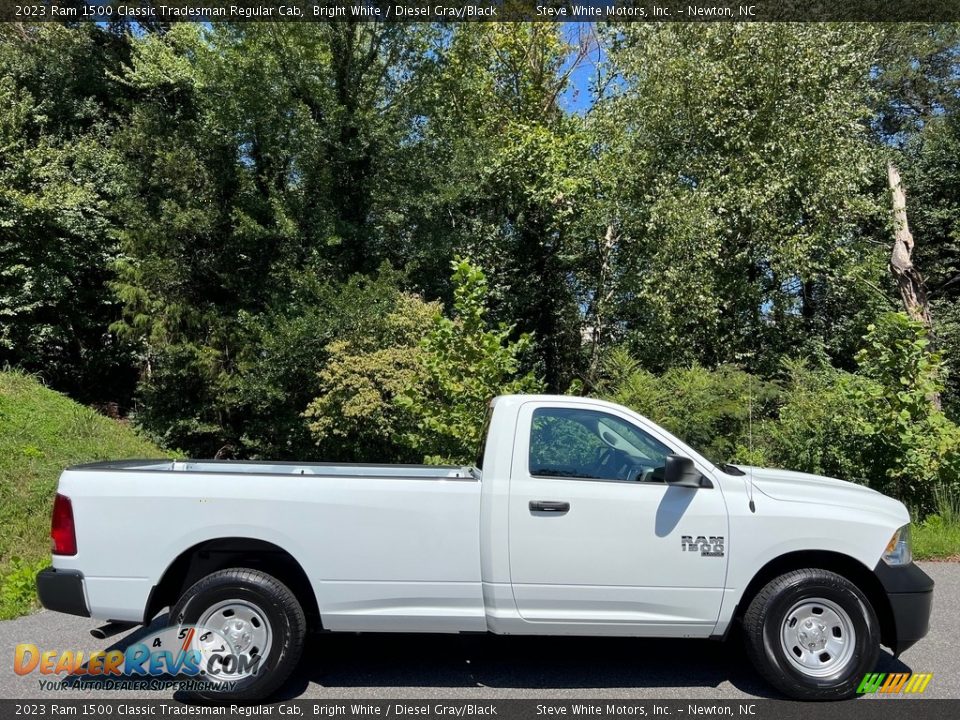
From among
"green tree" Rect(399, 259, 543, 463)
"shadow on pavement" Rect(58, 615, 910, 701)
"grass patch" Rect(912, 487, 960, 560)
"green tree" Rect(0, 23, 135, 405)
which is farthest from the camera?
"green tree" Rect(0, 23, 135, 405)

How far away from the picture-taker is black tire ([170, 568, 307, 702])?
14.9ft

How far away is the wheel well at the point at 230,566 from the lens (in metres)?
4.75

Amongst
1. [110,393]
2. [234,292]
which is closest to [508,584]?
[234,292]

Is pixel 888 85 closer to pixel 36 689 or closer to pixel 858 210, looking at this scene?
pixel 858 210

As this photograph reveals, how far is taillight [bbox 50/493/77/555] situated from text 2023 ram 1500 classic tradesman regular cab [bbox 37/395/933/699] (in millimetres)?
13

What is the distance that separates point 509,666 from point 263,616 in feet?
5.55

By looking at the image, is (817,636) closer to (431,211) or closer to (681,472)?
(681,472)

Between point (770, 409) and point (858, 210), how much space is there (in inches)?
238

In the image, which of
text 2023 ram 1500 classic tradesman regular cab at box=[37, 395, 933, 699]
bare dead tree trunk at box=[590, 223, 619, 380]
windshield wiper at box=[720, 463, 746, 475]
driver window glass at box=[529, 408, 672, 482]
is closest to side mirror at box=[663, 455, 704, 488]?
text 2023 ram 1500 classic tradesman regular cab at box=[37, 395, 933, 699]

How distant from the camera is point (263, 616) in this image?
4.64 m

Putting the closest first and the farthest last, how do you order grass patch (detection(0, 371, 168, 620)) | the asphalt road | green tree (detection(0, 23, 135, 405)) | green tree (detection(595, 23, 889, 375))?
the asphalt road < grass patch (detection(0, 371, 168, 620)) < green tree (detection(595, 23, 889, 375)) < green tree (detection(0, 23, 135, 405))

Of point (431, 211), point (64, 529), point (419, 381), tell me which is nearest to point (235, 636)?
point (64, 529)

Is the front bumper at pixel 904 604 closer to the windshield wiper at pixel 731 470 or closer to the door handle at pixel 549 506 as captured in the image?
the windshield wiper at pixel 731 470

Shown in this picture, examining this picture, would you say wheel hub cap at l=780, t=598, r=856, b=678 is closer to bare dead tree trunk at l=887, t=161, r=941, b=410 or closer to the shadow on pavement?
the shadow on pavement
